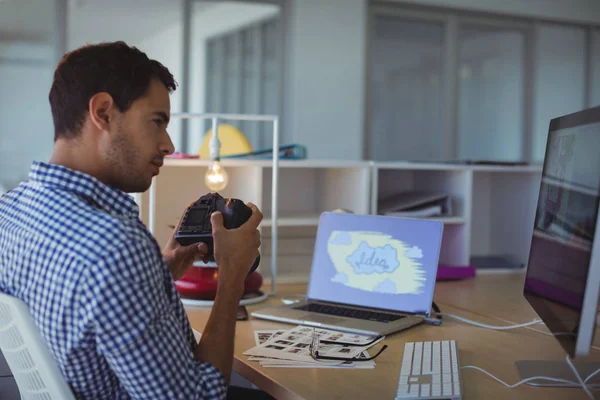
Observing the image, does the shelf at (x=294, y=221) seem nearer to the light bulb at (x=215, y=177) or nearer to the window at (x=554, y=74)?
the light bulb at (x=215, y=177)

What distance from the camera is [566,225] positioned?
3.96 ft

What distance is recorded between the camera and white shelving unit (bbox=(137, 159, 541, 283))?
234 centimetres

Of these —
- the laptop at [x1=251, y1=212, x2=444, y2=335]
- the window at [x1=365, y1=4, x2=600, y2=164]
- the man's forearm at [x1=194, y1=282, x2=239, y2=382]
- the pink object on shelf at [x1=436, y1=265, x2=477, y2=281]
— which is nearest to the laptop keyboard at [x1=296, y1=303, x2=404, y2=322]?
the laptop at [x1=251, y1=212, x2=444, y2=335]

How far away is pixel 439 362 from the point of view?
1.31 m

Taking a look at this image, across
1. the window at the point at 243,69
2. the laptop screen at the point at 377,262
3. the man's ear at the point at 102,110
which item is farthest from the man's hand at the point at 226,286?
the window at the point at 243,69

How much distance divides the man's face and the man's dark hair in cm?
2

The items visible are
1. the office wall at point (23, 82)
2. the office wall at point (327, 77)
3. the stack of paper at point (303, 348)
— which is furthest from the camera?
the office wall at point (327, 77)

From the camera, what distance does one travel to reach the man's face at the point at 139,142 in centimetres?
114

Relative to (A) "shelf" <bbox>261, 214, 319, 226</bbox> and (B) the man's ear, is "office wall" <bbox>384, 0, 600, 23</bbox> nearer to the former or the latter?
(A) "shelf" <bbox>261, 214, 319, 226</bbox>

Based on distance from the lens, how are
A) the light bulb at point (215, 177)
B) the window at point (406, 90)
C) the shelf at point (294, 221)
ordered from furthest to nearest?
the window at point (406, 90) < the shelf at point (294, 221) < the light bulb at point (215, 177)

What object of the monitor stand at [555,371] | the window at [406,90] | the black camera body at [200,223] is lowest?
the monitor stand at [555,371]

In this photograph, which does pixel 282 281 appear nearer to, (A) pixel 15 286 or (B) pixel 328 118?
(A) pixel 15 286

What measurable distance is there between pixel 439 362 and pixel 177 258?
56 cm

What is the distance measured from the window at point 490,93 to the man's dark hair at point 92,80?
13.0 ft
